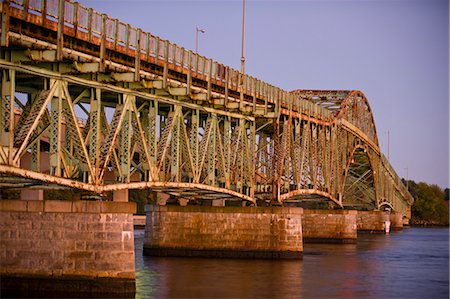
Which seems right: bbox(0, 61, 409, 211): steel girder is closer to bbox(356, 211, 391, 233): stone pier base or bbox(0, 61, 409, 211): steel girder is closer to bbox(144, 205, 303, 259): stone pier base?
bbox(144, 205, 303, 259): stone pier base

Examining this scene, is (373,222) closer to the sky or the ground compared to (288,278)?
closer to the sky

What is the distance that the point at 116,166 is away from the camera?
48750mm

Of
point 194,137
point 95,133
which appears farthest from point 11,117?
point 194,137

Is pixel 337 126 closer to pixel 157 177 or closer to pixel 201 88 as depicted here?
pixel 201 88

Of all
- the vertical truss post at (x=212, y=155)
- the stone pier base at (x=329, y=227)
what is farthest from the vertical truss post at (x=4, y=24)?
the stone pier base at (x=329, y=227)

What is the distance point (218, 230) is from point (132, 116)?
19.4 m

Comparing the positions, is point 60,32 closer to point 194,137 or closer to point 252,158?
point 194,137

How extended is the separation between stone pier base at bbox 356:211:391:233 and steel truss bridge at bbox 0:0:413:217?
2422 inches

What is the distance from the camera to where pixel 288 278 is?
191ft

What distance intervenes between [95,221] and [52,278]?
10.2ft

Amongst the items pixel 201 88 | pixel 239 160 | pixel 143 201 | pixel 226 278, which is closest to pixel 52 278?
pixel 226 278

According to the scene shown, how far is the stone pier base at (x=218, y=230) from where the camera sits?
67.1 meters

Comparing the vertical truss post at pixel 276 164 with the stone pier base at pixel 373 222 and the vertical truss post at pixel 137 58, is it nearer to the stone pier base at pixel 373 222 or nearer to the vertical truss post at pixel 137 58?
the vertical truss post at pixel 137 58

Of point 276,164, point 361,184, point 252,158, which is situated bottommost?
point 276,164
